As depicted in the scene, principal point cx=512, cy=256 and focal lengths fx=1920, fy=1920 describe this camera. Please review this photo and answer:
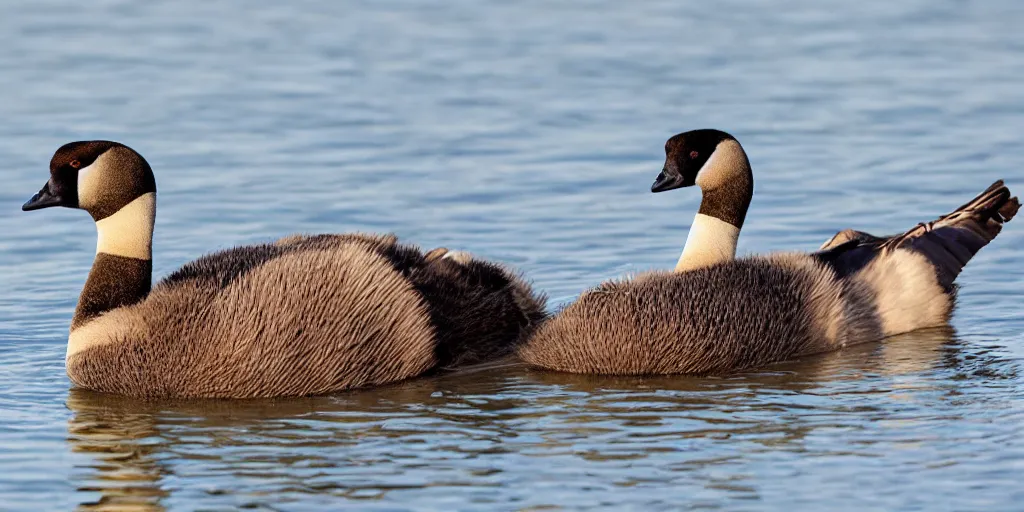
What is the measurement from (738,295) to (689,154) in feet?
3.90

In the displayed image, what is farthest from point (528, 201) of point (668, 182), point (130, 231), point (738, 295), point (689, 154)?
point (130, 231)

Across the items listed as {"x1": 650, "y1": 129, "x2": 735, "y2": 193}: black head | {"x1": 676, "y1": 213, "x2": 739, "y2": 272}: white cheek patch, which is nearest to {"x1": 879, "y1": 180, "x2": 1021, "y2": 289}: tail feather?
{"x1": 676, "y1": 213, "x2": 739, "y2": 272}: white cheek patch

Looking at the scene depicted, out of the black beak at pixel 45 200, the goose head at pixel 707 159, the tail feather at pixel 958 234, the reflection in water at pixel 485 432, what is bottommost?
the reflection in water at pixel 485 432

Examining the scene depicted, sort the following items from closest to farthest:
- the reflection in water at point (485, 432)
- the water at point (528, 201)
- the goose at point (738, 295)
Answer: the reflection in water at point (485, 432) < the water at point (528, 201) < the goose at point (738, 295)

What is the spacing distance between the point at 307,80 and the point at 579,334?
1003cm

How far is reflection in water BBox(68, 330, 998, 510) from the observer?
9492mm

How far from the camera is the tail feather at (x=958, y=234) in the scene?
13.1 metres

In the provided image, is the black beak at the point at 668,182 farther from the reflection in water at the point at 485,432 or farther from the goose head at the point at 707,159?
the reflection in water at the point at 485,432

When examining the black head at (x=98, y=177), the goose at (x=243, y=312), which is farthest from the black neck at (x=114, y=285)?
the black head at (x=98, y=177)

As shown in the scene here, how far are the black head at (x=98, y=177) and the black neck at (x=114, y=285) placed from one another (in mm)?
329

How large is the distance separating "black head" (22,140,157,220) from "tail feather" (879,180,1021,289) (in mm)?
4995

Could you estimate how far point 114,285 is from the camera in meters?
11.7

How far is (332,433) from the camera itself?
1050 cm

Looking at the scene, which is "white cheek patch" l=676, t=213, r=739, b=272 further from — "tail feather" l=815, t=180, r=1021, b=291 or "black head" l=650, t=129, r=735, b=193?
"tail feather" l=815, t=180, r=1021, b=291
